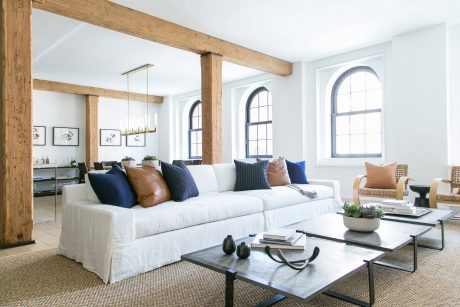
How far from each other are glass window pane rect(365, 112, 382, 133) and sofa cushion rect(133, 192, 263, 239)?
3.68 meters

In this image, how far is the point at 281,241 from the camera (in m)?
1.99

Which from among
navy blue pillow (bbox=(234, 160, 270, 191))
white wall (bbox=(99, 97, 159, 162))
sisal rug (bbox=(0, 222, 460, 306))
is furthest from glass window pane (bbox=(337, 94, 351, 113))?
white wall (bbox=(99, 97, 159, 162))

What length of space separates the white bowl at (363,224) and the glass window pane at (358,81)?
4459mm

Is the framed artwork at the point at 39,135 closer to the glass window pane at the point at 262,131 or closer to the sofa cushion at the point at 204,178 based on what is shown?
the glass window pane at the point at 262,131

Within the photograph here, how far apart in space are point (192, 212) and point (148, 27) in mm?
2820

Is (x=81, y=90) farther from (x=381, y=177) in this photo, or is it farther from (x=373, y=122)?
(x=381, y=177)

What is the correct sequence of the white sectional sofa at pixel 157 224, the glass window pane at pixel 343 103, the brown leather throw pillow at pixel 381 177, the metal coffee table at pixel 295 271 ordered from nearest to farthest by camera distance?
the metal coffee table at pixel 295 271
the white sectional sofa at pixel 157 224
the brown leather throw pillow at pixel 381 177
the glass window pane at pixel 343 103

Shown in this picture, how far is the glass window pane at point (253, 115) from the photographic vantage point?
27.3ft

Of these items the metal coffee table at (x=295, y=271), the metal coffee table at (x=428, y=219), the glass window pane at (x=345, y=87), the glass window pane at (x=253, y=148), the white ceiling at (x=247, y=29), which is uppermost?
the white ceiling at (x=247, y=29)

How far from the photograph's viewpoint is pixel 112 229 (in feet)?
7.53

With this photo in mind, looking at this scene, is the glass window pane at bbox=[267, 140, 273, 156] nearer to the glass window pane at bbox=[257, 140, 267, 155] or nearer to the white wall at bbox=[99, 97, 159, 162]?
the glass window pane at bbox=[257, 140, 267, 155]

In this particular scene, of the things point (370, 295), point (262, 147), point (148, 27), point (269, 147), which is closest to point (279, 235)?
point (370, 295)

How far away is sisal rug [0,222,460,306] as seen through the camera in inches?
78.5

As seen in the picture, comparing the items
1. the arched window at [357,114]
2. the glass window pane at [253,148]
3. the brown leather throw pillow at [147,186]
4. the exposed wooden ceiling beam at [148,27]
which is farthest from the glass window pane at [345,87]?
the brown leather throw pillow at [147,186]
